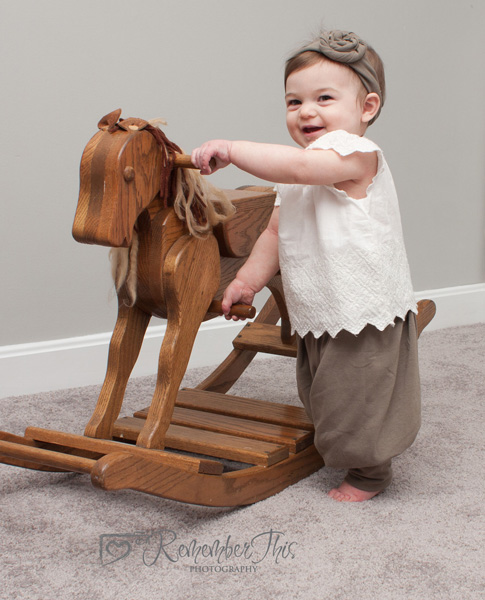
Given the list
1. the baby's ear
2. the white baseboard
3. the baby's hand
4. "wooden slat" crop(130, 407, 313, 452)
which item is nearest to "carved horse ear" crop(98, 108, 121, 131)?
the baby's hand

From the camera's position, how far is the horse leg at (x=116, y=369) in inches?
43.5

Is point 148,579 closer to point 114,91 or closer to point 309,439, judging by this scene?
point 309,439

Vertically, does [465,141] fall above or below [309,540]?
above

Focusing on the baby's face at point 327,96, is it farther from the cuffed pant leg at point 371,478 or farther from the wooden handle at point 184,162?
the cuffed pant leg at point 371,478

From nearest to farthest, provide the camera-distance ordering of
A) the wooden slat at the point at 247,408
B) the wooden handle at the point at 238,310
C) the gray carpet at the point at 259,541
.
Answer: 1. the gray carpet at the point at 259,541
2. the wooden handle at the point at 238,310
3. the wooden slat at the point at 247,408

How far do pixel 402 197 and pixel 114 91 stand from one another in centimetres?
97

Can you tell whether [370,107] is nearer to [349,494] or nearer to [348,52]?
[348,52]

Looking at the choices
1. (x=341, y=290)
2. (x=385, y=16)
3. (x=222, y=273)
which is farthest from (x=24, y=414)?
(x=385, y=16)

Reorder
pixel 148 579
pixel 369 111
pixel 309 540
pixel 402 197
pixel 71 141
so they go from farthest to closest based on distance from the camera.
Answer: pixel 402 197
pixel 71 141
pixel 369 111
pixel 309 540
pixel 148 579

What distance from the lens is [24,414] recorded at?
4.92ft

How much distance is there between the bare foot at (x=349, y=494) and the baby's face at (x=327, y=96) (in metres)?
0.55

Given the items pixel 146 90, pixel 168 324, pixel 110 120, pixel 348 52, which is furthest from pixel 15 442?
pixel 146 90

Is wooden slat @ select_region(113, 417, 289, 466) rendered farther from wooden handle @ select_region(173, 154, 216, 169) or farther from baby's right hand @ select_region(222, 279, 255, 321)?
wooden handle @ select_region(173, 154, 216, 169)
